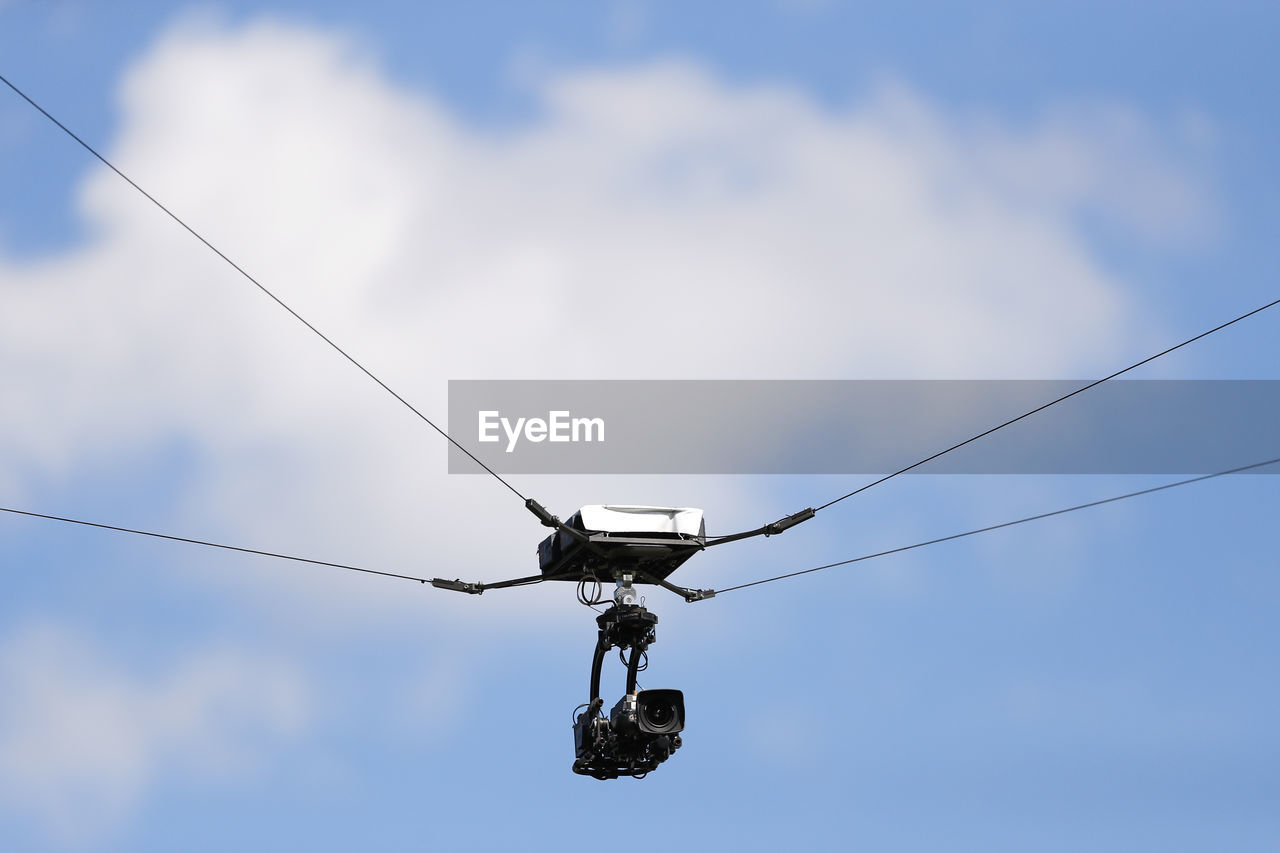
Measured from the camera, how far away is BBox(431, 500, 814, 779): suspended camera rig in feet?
97.0

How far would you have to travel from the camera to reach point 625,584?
30422 millimetres

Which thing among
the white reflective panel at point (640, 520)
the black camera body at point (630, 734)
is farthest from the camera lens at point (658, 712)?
the white reflective panel at point (640, 520)

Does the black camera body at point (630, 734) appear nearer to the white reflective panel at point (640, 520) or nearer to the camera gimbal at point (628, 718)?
the camera gimbal at point (628, 718)

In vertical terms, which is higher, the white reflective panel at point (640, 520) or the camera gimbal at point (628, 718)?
the white reflective panel at point (640, 520)

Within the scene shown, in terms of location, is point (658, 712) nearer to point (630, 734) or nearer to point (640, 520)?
point (630, 734)

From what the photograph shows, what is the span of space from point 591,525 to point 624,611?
5.07 ft

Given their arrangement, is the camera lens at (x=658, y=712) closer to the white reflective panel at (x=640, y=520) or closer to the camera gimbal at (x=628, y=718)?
the camera gimbal at (x=628, y=718)

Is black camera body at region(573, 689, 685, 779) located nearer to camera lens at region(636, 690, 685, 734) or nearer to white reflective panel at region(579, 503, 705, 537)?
camera lens at region(636, 690, 685, 734)

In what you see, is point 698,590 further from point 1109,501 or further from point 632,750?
point 1109,501

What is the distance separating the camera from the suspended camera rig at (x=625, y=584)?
2956cm

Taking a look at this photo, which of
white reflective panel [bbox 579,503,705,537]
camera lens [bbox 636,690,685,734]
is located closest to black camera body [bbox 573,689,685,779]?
camera lens [bbox 636,690,685,734]

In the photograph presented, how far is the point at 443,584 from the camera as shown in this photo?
3086 centimetres

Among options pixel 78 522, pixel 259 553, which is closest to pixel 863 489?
pixel 259 553

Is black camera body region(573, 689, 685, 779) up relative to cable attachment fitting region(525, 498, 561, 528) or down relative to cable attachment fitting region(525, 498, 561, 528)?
down
